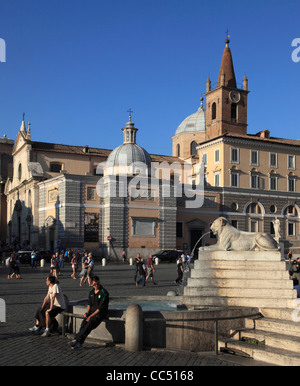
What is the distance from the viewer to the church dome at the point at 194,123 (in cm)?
6582

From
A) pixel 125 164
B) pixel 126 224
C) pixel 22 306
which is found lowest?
pixel 22 306

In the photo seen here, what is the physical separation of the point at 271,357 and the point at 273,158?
47.0m

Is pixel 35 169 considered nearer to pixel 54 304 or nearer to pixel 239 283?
pixel 54 304

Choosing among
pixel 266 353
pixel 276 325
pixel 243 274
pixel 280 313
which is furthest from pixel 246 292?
pixel 266 353

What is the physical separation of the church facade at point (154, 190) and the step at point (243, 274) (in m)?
32.8

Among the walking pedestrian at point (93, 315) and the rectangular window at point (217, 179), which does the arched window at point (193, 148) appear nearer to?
the rectangular window at point (217, 179)

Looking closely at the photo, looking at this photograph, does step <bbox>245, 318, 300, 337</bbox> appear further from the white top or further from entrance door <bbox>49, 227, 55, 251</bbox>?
entrance door <bbox>49, 227, 55, 251</bbox>

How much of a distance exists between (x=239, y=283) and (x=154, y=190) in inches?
1368

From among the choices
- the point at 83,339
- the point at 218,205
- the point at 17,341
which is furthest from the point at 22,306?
the point at 218,205

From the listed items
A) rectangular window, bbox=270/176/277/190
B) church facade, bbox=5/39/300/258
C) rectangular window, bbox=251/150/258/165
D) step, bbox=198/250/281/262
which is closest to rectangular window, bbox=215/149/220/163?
church facade, bbox=5/39/300/258

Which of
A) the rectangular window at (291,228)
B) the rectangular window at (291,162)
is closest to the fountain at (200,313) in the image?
the rectangular window at (291,228)

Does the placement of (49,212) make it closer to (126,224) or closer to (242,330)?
(126,224)

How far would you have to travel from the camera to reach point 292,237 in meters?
53.8

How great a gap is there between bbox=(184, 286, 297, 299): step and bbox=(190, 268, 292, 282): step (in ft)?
0.88
